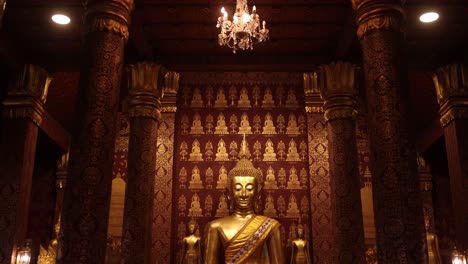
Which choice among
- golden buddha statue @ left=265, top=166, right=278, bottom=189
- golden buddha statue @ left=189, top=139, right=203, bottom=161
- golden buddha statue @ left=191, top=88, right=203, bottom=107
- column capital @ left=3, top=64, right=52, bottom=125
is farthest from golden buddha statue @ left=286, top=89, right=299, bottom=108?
column capital @ left=3, top=64, right=52, bottom=125

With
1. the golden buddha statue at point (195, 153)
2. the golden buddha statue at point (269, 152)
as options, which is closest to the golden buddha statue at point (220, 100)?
the golden buddha statue at point (195, 153)

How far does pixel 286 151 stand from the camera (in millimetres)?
10156

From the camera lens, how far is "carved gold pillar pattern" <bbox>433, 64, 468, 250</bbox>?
9141 mm

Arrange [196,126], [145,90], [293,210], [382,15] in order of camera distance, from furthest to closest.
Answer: [196,126] → [293,210] → [145,90] → [382,15]

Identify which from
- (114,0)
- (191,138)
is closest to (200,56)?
(191,138)

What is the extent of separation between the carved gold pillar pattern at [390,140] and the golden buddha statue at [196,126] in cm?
474

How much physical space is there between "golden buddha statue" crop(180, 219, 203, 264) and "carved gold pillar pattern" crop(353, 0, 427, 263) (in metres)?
4.51

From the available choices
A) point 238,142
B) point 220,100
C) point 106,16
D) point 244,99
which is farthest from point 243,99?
point 106,16

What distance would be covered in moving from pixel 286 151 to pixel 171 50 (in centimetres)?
284

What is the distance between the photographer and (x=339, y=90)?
9.43m

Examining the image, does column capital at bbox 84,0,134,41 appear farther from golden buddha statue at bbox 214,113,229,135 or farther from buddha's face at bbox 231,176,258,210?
golden buddha statue at bbox 214,113,229,135

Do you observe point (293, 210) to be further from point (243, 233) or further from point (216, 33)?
point (216, 33)

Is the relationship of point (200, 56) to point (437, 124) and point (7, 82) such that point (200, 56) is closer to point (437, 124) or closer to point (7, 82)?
point (7, 82)

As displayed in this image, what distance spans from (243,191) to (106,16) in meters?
4.47
